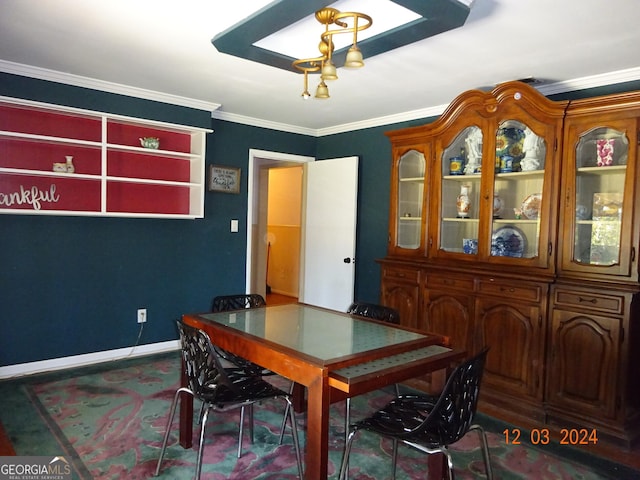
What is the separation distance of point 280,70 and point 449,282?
76.9 inches

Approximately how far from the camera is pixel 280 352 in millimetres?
1853

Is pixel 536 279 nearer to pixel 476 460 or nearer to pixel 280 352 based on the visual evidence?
pixel 476 460

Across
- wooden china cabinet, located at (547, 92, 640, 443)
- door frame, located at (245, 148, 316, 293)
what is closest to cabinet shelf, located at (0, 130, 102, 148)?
door frame, located at (245, 148, 316, 293)

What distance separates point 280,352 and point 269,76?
86.4 inches

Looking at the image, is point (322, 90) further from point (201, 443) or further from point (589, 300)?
point (589, 300)

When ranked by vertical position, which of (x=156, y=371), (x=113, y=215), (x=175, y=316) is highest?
(x=113, y=215)

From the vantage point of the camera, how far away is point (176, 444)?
251 cm

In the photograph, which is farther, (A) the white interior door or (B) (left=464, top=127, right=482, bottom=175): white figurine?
(A) the white interior door

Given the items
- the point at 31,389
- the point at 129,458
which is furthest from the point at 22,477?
the point at 31,389

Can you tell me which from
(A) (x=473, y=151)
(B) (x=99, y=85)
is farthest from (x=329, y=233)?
(B) (x=99, y=85)

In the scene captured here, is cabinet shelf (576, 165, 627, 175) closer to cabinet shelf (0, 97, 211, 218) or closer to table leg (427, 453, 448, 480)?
table leg (427, 453, 448, 480)

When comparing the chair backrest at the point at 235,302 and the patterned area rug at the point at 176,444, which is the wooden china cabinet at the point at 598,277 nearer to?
the patterned area rug at the point at 176,444

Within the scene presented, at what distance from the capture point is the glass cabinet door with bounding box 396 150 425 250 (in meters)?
3.74

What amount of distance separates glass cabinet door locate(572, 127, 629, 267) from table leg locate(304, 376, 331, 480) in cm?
199
